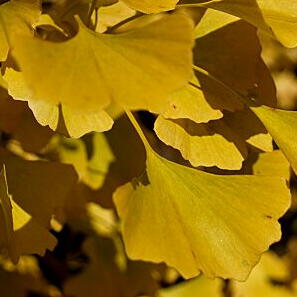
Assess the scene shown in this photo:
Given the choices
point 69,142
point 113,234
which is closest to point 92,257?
point 113,234

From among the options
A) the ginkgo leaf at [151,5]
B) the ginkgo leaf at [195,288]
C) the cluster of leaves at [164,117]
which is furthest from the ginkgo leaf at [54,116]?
the ginkgo leaf at [195,288]

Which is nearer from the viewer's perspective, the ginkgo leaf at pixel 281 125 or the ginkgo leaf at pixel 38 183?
the ginkgo leaf at pixel 281 125

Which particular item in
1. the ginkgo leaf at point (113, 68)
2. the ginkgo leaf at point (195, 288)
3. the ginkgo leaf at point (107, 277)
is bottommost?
the ginkgo leaf at point (195, 288)

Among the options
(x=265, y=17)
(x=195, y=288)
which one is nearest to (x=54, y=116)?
(x=265, y=17)

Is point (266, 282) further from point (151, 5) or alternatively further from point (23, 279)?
point (151, 5)

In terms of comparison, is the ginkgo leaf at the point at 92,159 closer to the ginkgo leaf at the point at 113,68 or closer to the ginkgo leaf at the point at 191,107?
the ginkgo leaf at the point at 191,107

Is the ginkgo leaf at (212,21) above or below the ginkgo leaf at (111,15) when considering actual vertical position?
below

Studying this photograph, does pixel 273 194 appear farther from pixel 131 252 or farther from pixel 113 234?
pixel 113 234
